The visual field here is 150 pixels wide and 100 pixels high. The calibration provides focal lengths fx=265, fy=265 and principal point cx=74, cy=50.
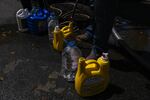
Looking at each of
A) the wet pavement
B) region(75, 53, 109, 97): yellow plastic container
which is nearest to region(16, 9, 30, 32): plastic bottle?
the wet pavement

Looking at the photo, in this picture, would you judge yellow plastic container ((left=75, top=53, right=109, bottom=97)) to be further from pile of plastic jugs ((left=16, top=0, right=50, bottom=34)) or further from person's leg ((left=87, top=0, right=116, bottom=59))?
pile of plastic jugs ((left=16, top=0, right=50, bottom=34))

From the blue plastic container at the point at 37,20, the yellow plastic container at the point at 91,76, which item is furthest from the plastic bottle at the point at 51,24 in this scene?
the yellow plastic container at the point at 91,76

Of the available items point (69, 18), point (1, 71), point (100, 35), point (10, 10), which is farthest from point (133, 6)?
point (1, 71)

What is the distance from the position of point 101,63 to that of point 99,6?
1.04ft

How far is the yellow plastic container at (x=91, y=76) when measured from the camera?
1.41 meters

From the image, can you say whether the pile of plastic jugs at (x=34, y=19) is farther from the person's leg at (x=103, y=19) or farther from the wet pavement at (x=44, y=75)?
the person's leg at (x=103, y=19)

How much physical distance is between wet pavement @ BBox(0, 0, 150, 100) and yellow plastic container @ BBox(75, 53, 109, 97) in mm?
58

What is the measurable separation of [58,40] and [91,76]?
487 mm

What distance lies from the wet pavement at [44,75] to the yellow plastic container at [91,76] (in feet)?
0.19

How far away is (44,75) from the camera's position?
65.3 inches

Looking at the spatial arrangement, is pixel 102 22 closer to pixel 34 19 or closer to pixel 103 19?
pixel 103 19

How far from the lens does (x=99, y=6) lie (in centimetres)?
147

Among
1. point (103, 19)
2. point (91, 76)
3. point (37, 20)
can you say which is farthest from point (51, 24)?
→ point (91, 76)

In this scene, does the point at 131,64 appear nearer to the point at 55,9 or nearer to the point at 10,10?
the point at 55,9
